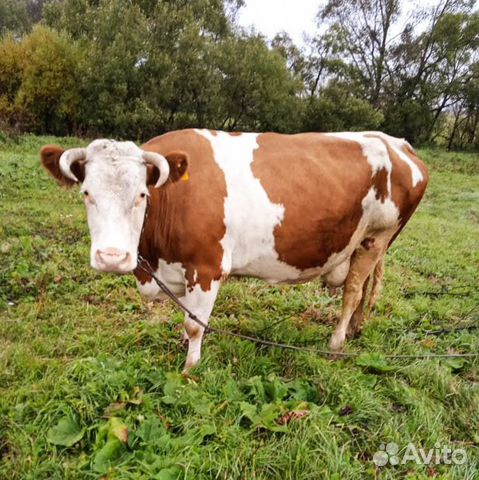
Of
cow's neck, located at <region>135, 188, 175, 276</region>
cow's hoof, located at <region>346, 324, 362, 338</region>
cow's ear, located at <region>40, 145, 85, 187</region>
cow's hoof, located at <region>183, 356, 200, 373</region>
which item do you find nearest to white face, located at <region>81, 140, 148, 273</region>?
cow's ear, located at <region>40, 145, 85, 187</region>

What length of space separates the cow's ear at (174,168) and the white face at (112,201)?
6.2 inches

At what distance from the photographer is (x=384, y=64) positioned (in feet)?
102

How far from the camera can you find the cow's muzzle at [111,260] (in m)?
2.41

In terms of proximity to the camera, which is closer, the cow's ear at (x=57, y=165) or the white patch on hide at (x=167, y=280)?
the cow's ear at (x=57, y=165)

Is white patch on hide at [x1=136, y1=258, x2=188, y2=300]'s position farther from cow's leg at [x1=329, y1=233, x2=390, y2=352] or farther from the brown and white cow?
cow's leg at [x1=329, y1=233, x2=390, y2=352]

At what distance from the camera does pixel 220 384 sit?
3215 mm

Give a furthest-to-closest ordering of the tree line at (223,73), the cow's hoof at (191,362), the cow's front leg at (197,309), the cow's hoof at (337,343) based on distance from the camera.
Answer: the tree line at (223,73) → the cow's hoof at (337,343) → the cow's hoof at (191,362) → the cow's front leg at (197,309)

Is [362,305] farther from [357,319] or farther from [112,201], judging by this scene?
[112,201]

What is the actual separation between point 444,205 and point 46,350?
12.8 m

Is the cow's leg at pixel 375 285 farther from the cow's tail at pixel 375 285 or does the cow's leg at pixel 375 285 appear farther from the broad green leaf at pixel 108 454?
the broad green leaf at pixel 108 454

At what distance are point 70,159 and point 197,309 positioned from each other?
4.81ft

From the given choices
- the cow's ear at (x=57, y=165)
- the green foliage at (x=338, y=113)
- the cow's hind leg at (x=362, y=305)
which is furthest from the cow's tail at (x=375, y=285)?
the green foliage at (x=338, y=113)

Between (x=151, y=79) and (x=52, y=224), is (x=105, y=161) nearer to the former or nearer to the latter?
(x=52, y=224)

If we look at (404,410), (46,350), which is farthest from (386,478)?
(46,350)
